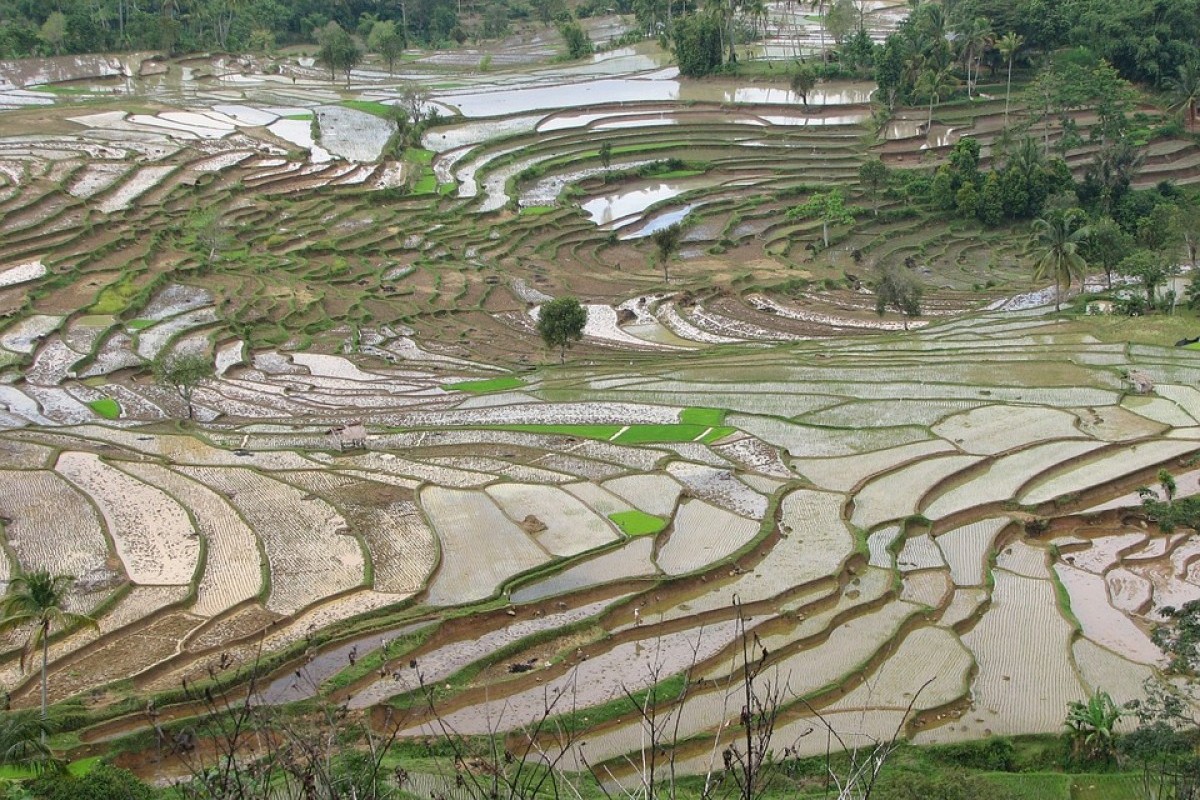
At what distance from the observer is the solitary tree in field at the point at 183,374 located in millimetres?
22688

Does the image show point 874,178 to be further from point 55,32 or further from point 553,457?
point 55,32

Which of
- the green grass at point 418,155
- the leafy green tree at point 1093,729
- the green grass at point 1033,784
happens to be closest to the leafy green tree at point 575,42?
the green grass at point 418,155

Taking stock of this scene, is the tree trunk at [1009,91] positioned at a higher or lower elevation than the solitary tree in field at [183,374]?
higher

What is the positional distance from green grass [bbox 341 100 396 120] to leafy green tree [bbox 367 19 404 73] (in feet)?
20.4

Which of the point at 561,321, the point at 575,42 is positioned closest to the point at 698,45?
the point at 575,42

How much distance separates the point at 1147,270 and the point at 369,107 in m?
31.4

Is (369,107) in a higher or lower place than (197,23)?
lower

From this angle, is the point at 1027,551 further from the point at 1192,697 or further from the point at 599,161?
the point at 599,161

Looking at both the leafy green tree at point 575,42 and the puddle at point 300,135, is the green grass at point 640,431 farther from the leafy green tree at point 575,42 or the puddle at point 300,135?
the leafy green tree at point 575,42

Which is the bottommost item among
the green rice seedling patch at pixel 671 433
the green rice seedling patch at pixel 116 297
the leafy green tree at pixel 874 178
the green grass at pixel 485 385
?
the green rice seedling patch at pixel 671 433

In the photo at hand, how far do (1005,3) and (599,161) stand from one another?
55.9ft

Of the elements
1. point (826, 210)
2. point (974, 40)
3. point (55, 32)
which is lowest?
point (826, 210)

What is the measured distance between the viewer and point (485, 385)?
24.9 m

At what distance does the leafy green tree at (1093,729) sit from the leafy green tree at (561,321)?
52.8 ft
